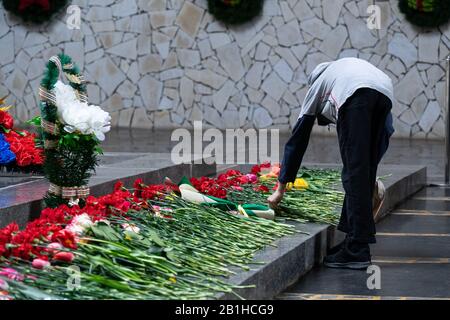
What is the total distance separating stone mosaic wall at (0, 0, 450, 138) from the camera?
13.3m

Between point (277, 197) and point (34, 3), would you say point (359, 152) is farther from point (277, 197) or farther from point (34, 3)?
point (34, 3)

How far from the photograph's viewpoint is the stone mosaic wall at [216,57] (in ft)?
43.5

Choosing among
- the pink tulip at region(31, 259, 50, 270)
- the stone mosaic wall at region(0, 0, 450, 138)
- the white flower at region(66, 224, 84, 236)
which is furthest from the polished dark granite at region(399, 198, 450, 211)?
the stone mosaic wall at region(0, 0, 450, 138)

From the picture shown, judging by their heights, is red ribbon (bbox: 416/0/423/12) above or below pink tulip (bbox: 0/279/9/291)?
above

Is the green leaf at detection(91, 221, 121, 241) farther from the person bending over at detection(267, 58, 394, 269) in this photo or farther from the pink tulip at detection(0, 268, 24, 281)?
the person bending over at detection(267, 58, 394, 269)

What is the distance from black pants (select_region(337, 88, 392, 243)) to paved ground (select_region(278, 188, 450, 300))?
0.27 m

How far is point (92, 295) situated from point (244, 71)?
10346 mm

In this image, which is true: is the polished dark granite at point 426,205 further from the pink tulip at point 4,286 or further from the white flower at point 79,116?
the pink tulip at point 4,286

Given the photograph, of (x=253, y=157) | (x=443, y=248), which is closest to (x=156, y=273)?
(x=443, y=248)

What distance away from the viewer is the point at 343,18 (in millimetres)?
13422

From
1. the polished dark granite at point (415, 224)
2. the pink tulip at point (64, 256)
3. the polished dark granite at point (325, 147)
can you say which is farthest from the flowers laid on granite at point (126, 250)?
the polished dark granite at point (325, 147)

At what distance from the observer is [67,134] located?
17.2ft
